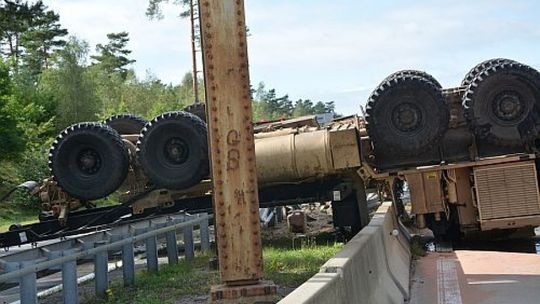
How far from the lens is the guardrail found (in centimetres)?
635

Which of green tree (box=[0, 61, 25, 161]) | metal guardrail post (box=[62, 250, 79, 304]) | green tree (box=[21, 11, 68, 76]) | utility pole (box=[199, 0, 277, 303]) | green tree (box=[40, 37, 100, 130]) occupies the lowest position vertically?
metal guardrail post (box=[62, 250, 79, 304])

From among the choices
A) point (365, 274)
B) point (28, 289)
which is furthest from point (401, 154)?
point (28, 289)

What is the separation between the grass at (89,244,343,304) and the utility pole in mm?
1203

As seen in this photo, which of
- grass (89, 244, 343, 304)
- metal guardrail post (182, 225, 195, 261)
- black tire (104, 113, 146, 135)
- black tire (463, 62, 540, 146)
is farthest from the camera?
black tire (104, 113, 146, 135)

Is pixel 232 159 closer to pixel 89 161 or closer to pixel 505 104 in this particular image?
pixel 89 161

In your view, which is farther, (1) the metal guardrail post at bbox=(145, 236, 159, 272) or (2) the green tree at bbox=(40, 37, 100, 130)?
(2) the green tree at bbox=(40, 37, 100, 130)

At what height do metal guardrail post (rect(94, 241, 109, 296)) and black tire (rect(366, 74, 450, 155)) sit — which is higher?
black tire (rect(366, 74, 450, 155))

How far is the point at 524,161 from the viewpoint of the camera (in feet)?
38.9

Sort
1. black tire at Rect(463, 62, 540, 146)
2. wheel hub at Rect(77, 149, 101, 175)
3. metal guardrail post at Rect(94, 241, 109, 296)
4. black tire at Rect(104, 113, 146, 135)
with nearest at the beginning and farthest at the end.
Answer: metal guardrail post at Rect(94, 241, 109, 296), black tire at Rect(463, 62, 540, 146), wheel hub at Rect(77, 149, 101, 175), black tire at Rect(104, 113, 146, 135)

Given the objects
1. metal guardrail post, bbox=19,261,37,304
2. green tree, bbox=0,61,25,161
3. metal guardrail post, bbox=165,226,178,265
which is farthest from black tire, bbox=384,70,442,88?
green tree, bbox=0,61,25,161

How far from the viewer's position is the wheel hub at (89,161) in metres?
12.8

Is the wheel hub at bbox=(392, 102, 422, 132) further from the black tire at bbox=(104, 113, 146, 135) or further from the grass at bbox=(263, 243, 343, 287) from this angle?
the black tire at bbox=(104, 113, 146, 135)

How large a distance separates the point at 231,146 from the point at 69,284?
2.24 metres

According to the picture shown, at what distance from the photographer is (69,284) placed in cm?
711
